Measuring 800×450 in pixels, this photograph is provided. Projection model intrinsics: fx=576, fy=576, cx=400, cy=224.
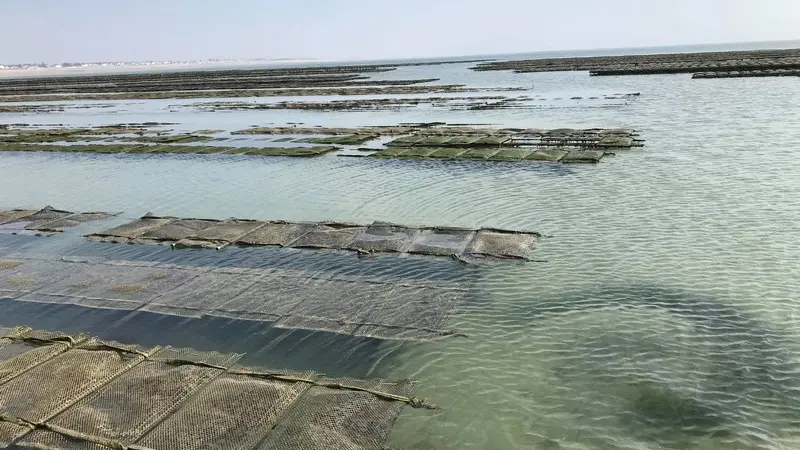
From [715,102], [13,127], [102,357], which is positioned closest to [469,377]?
[102,357]

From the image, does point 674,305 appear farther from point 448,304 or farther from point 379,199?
point 379,199

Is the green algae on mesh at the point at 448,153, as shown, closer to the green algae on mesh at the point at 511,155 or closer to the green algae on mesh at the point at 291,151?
the green algae on mesh at the point at 511,155

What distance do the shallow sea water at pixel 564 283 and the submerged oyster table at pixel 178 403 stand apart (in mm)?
656

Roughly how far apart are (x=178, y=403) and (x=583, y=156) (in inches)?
778

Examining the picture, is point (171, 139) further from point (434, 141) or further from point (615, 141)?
point (615, 141)

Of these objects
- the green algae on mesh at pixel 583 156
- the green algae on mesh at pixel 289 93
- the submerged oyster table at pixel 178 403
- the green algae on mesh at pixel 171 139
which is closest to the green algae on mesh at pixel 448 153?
the green algae on mesh at pixel 583 156

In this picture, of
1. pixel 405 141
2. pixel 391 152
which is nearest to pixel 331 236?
pixel 391 152

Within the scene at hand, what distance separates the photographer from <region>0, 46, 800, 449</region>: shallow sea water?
8.05 m

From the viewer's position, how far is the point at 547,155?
24.4m

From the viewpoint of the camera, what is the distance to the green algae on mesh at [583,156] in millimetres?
A: 23344

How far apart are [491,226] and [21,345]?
11090 millimetres

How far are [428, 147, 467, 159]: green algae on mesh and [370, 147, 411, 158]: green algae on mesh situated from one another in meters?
1.60

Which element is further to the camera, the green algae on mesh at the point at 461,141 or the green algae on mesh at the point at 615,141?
the green algae on mesh at the point at 461,141

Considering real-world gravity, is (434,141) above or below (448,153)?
above
